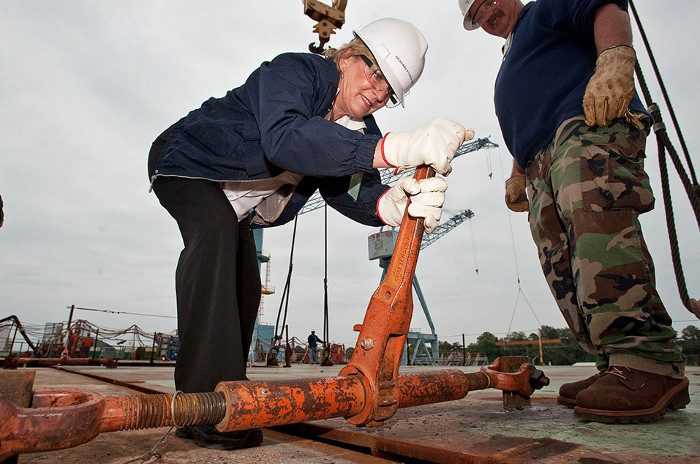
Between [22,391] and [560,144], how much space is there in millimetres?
2029

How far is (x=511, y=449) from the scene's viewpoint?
965 millimetres

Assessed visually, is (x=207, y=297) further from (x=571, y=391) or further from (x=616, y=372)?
(x=571, y=391)

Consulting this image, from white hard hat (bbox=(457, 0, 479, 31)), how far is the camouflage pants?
4.22 feet

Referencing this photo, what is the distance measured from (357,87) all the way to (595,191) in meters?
1.13

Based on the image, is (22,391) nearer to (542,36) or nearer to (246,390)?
(246,390)

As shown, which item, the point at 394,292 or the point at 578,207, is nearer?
the point at 394,292

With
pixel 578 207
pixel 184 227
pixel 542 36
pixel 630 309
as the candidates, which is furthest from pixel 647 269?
pixel 184 227

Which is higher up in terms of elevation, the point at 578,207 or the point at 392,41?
the point at 392,41

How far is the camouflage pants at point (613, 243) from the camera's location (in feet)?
4.84

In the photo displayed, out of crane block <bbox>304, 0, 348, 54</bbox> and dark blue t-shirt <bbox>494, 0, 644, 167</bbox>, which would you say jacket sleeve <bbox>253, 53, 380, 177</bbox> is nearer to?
dark blue t-shirt <bbox>494, 0, 644, 167</bbox>

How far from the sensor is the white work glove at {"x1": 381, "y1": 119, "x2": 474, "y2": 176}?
50.3 inches

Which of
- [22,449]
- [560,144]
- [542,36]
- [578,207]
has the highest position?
[542,36]

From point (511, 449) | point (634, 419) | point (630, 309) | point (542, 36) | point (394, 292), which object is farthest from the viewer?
point (542, 36)

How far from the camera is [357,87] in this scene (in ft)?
6.24
